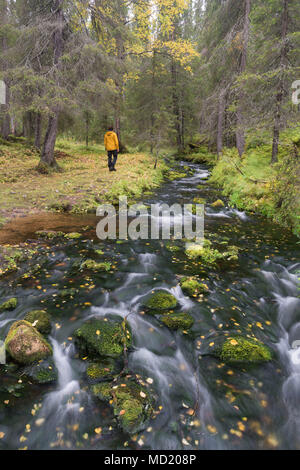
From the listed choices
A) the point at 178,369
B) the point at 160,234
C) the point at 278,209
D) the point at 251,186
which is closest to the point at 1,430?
the point at 178,369

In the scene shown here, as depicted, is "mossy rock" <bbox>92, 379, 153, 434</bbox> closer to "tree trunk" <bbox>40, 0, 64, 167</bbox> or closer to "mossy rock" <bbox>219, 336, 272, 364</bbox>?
"mossy rock" <bbox>219, 336, 272, 364</bbox>

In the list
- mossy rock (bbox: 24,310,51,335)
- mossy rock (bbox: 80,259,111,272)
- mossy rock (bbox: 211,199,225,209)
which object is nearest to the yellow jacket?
mossy rock (bbox: 211,199,225,209)

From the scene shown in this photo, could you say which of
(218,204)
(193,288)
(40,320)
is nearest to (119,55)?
(218,204)

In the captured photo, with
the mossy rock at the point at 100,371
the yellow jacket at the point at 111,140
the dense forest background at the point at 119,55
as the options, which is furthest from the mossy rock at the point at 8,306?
the yellow jacket at the point at 111,140

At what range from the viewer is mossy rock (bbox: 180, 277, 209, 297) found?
4.60 meters

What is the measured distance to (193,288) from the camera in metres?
4.66

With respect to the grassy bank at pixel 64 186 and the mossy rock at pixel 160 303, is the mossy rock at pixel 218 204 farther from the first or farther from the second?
the mossy rock at pixel 160 303

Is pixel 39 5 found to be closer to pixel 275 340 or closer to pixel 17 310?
pixel 17 310

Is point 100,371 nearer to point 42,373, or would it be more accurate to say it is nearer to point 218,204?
point 42,373

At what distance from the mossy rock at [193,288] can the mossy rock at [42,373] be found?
248 centimetres

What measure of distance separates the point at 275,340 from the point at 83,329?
112 inches

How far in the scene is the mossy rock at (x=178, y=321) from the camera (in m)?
3.92

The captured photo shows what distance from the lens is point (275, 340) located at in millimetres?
3807
